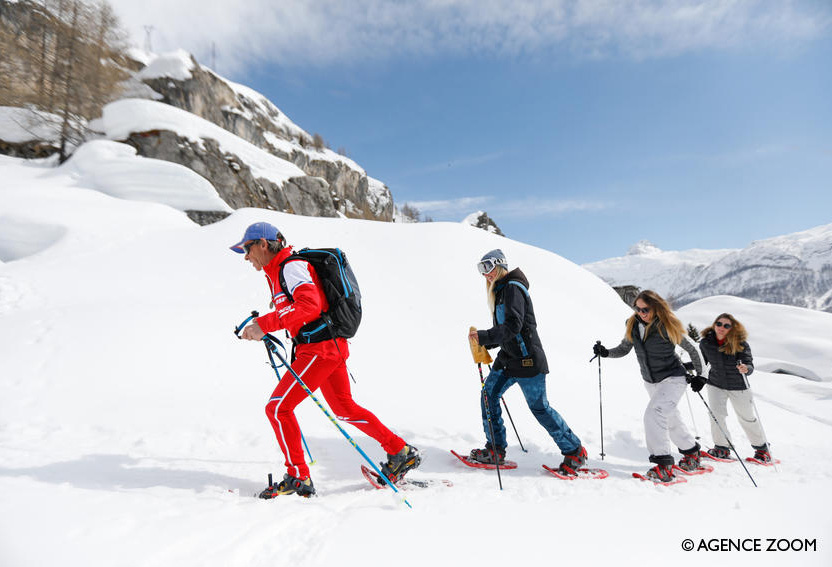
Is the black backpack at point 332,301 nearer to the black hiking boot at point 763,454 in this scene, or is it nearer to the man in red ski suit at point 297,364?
the man in red ski suit at point 297,364

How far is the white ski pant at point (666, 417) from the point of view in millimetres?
4289

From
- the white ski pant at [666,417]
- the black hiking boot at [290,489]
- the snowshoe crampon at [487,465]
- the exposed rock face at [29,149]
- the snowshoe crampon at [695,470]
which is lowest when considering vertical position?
the snowshoe crampon at [695,470]

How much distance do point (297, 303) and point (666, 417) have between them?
4.22 meters

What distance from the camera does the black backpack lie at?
3.46 meters

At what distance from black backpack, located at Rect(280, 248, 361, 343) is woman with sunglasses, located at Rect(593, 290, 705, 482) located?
3.49 metres

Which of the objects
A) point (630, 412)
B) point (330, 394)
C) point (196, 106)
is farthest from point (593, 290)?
point (196, 106)

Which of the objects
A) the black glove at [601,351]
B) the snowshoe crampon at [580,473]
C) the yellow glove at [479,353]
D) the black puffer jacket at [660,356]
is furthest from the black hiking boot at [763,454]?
the yellow glove at [479,353]

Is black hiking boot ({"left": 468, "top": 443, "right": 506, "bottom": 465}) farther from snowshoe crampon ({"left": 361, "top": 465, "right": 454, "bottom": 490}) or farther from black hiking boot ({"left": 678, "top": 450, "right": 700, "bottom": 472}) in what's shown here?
black hiking boot ({"left": 678, "top": 450, "right": 700, "bottom": 472})

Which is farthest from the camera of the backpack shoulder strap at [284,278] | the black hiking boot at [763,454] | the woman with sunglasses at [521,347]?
the black hiking boot at [763,454]

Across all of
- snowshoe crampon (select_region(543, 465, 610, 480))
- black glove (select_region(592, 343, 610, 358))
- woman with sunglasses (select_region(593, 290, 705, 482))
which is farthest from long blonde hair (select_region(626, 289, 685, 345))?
snowshoe crampon (select_region(543, 465, 610, 480))

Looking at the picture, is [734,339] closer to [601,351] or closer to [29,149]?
[601,351]

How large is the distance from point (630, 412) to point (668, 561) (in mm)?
5317

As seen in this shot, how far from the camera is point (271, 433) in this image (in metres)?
4.91

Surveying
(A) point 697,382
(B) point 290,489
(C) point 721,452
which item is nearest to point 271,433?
(B) point 290,489
